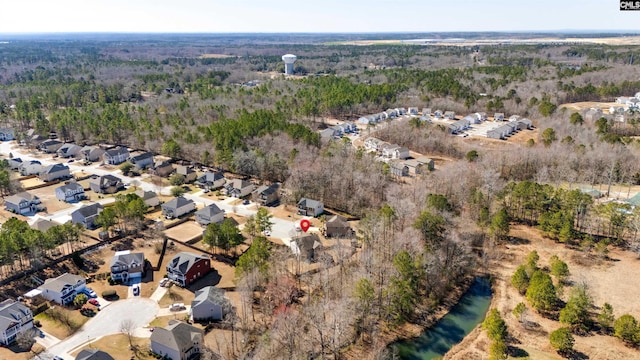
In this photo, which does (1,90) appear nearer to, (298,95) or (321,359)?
(298,95)

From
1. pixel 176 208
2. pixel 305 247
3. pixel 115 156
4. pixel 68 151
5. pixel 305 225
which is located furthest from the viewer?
pixel 68 151

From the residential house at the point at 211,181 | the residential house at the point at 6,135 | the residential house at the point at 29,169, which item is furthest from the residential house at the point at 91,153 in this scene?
the residential house at the point at 6,135

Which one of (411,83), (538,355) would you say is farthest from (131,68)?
(538,355)

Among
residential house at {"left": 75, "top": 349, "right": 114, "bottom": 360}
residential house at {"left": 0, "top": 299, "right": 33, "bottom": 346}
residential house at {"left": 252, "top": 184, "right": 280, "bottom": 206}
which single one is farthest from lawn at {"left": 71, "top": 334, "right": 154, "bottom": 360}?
residential house at {"left": 252, "top": 184, "right": 280, "bottom": 206}

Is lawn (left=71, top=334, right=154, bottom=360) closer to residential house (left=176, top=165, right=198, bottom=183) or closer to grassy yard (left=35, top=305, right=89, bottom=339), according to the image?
grassy yard (left=35, top=305, right=89, bottom=339)

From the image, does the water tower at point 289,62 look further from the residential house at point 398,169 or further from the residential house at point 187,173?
the residential house at point 398,169

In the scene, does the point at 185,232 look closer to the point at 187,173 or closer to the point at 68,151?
the point at 187,173

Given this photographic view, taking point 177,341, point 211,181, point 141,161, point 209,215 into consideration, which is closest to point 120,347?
point 177,341
